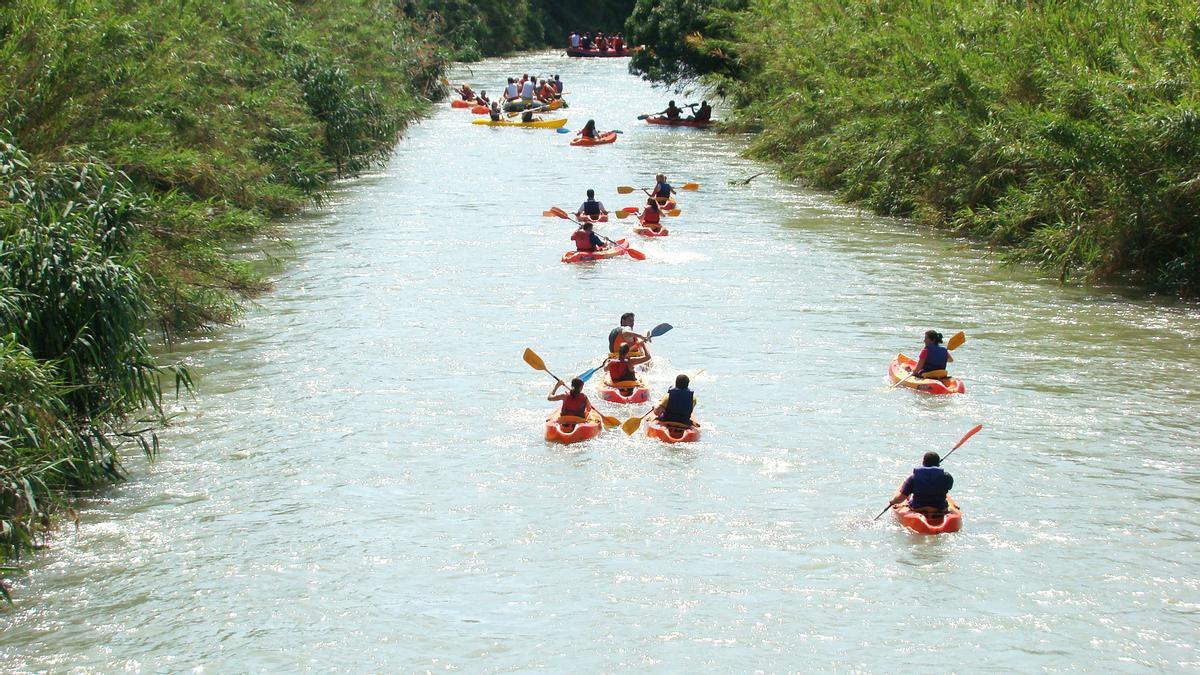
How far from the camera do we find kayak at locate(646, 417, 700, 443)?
12961 millimetres

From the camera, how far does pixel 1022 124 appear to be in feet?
70.5

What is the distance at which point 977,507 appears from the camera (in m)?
11.5

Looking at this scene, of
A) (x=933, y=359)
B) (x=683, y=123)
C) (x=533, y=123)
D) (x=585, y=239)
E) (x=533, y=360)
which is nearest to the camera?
(x=533, y=360)

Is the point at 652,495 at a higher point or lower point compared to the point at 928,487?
lower

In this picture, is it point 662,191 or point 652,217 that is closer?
point 652,217

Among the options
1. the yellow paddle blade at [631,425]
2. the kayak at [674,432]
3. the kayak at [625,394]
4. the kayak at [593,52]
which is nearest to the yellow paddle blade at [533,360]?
the kayak at [625,394]

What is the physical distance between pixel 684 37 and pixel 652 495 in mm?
33905

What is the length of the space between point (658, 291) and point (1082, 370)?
259 inches

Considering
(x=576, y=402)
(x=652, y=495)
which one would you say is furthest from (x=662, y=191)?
(x=652, y=495)

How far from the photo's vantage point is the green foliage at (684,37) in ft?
137

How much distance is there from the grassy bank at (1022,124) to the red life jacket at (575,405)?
904cm

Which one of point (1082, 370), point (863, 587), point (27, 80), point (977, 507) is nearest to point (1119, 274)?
point (1082, 370)

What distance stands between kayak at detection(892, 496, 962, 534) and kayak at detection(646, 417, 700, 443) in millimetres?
2548

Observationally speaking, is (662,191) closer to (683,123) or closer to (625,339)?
(625,339)
